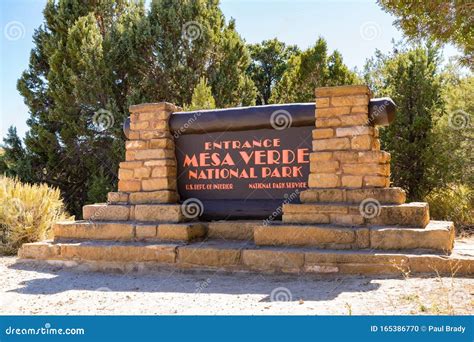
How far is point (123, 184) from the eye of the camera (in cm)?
661

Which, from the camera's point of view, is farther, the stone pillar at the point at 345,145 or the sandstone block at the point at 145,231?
the sandstone block at the point at 145,231

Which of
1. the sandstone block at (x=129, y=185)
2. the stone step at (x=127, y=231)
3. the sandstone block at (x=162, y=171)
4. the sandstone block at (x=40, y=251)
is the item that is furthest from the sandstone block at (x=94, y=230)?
the sandstone block at (x=162, y=171)

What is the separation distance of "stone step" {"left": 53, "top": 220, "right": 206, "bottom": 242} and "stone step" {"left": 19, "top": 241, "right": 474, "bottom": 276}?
0.15 m

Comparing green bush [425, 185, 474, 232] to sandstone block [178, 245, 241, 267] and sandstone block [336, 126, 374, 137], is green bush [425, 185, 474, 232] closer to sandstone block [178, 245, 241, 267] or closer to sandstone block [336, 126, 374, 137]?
sandstone block [336, 126, 374, 137]

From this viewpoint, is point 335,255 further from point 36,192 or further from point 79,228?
point 36,192

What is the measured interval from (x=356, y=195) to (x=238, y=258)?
5.22 ft

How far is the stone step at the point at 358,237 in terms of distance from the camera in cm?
484

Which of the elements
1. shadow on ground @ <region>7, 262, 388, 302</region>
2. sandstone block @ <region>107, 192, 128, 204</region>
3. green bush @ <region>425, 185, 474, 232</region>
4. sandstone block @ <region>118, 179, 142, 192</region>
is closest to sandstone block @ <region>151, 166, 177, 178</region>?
sandstone block @ <region>118, 179, 142, 192</region>

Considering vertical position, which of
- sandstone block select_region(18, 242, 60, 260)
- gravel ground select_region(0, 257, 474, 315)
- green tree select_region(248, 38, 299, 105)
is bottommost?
gravel ground select_region(0, 257, 474, 315)

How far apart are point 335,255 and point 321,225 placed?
51 cm

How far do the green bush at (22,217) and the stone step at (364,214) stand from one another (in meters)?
4.62

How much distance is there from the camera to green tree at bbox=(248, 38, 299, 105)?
87.6 feet

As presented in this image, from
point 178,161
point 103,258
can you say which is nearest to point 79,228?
point 103,258

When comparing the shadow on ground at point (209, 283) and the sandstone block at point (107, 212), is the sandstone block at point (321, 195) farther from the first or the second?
the sandstone block at point (107, 212)
